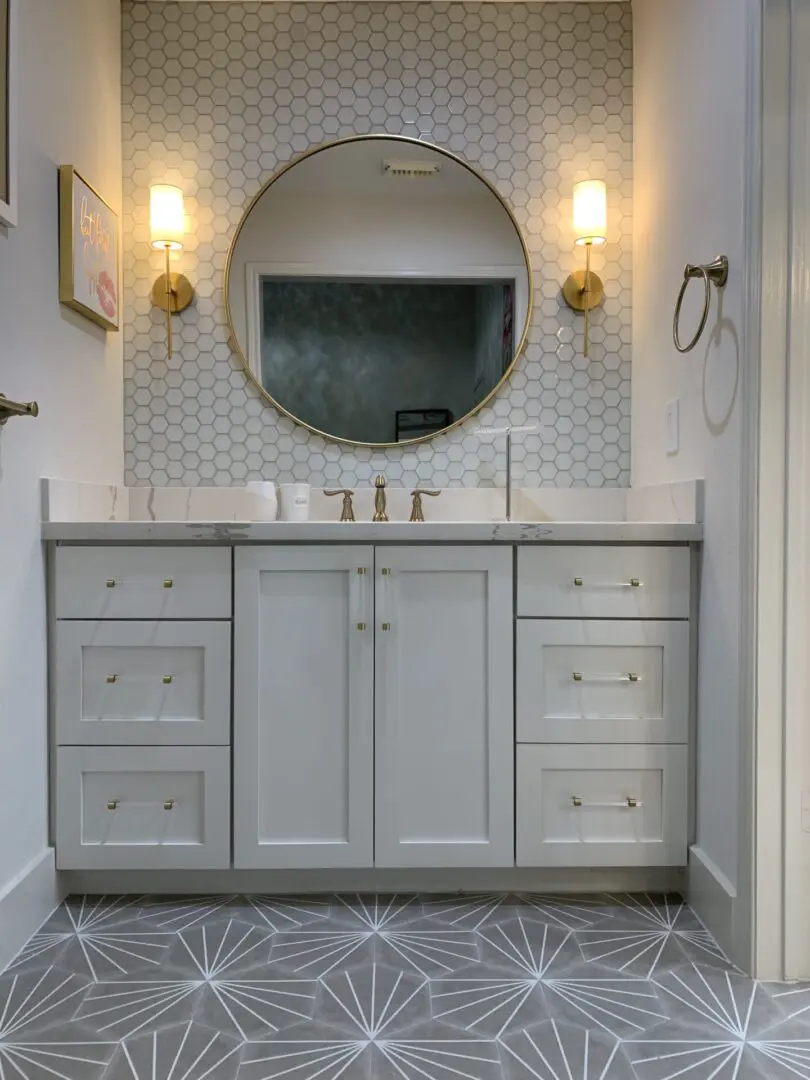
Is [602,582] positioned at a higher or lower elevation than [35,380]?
lower

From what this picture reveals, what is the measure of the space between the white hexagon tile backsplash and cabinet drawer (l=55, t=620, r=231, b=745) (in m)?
0.64

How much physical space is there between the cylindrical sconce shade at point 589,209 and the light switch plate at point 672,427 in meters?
0.58

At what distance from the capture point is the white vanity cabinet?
178cm

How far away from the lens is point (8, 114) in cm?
155

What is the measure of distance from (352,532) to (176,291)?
1.01m

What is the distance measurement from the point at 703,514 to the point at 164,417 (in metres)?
1.47

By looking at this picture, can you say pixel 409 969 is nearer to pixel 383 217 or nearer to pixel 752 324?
pixel 752 324

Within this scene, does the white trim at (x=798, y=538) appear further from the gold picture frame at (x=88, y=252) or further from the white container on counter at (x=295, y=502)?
the gold picture frame at (x=88, y=252)

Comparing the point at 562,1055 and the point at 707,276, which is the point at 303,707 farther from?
the point at 707,276

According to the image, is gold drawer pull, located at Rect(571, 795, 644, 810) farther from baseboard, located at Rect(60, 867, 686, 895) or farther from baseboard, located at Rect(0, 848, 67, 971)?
baseboard, located at Rect(0, 848, 67, 971)

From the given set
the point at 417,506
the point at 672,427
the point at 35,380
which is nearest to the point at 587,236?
the point at 672,427

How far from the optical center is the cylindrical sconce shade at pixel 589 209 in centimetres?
221

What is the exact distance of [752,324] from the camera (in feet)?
4.90

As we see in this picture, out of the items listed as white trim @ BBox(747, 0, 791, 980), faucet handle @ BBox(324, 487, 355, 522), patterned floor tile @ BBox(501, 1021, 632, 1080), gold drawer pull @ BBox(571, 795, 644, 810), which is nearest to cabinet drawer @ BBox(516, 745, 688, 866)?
gold drawer pull @ BBox(571, 795, 644, 810)
